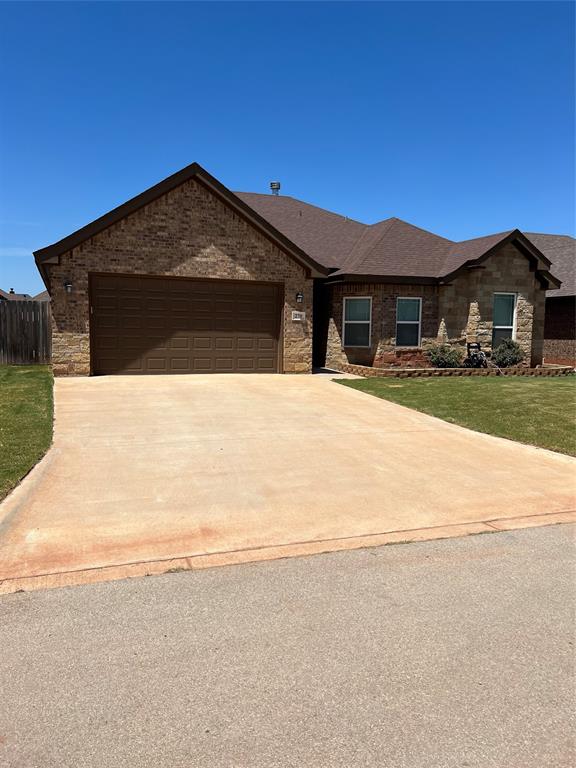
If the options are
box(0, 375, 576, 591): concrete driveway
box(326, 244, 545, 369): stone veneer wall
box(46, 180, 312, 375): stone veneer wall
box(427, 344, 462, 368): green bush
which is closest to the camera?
box(0, 375, 576, 591): concrete driveway

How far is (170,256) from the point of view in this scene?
53.4 feet

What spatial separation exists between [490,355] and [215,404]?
37.8 feet

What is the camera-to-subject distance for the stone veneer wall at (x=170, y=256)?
615 inches

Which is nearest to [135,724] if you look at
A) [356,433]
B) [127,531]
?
[127,531]

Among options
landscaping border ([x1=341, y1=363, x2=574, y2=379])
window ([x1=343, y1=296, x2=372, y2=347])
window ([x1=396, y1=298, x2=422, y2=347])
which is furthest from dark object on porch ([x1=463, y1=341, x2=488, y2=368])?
window ([x1=343, y1=296, x2=372, y2=347])

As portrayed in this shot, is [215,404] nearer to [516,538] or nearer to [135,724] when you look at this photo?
[516,538]

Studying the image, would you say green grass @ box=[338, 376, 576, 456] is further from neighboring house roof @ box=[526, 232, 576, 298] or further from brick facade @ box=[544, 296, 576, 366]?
neighboring house roof @ box=[526, 232, 576, 298]

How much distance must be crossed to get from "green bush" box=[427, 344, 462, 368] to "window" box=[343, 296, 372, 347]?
2.22 meters

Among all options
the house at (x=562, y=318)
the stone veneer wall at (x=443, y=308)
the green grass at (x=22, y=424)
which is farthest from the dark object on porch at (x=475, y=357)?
the green grass at (x=22, y=424)

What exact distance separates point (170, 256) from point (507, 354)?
457 inches

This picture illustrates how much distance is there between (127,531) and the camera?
512 centimetres

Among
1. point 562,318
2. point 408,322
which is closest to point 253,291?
point 408,322

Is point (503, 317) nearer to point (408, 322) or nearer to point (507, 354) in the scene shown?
point (507, 354)

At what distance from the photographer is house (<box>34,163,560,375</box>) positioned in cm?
1584
